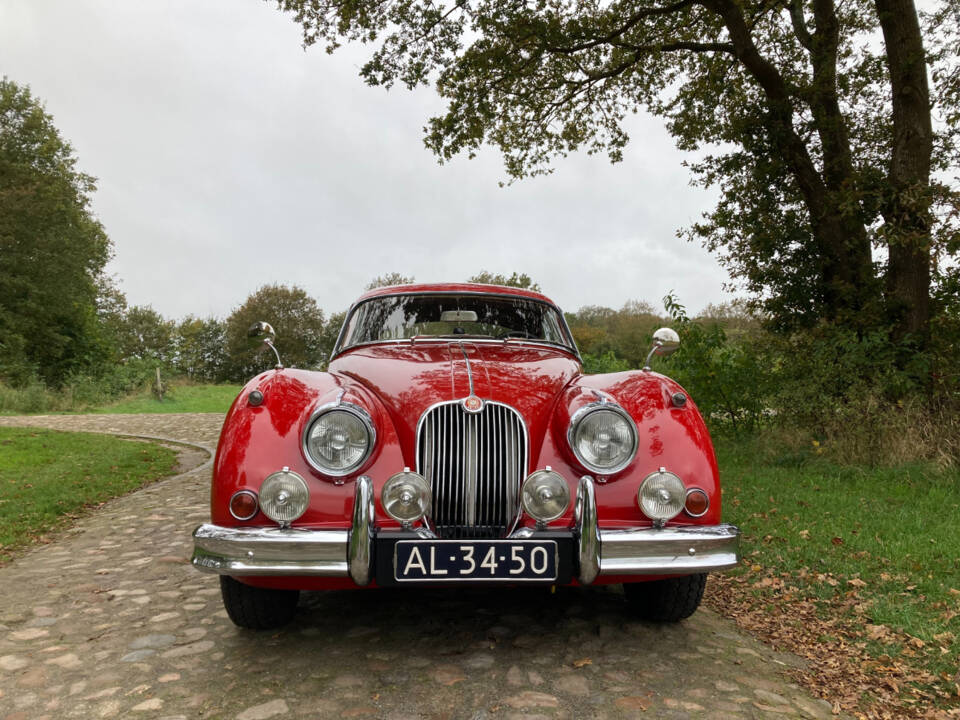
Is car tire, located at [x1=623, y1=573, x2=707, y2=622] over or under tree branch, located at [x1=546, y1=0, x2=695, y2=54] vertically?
under

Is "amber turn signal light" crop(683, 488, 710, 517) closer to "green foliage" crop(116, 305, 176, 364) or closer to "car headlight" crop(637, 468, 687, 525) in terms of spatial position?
"car headlight" crop(637, 468, 687, 525)

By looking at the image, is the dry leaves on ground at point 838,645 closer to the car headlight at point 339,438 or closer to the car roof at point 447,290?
the car headlight at point 339,438

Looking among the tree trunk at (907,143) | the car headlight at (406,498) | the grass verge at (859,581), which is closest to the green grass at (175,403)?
the tree trunk at (907,143)

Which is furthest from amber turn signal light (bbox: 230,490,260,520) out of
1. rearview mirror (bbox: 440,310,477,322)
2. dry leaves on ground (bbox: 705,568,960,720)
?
dry leaves on ground (bbox: 705,568,960,720)

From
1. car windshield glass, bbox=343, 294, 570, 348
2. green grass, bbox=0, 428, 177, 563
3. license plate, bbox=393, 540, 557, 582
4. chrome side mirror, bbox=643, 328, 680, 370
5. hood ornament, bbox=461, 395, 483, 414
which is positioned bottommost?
green grass, bbox=0, 428, 177, 563

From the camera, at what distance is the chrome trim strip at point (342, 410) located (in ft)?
8.87

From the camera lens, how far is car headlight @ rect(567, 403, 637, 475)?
2.83m

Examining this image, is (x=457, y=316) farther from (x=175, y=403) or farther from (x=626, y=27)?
(x=175, y=403)

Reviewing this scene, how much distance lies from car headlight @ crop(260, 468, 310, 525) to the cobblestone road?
65 centimetres

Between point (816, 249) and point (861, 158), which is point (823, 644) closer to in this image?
point (816, 249)

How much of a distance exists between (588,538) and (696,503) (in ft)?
1.79

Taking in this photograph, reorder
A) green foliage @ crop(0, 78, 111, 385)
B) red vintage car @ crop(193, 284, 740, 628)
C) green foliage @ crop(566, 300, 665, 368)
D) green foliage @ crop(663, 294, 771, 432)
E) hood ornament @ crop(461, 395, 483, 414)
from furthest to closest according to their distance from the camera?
1. green foliage @ crop(566, 300, 665, 368)
2. green foliage @ crop(0, 78, 111, 385)
3. green foliage @ crop(663, 294, 771, 432)
4. hood ornament @ crop(461, 395, 483, 414)
5. red vintage car @ crop(193, 284, 740, 628)

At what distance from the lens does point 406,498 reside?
261 centimetres

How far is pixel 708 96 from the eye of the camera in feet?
32.0
